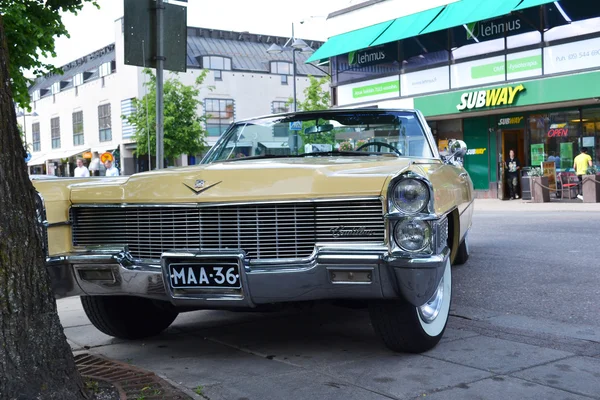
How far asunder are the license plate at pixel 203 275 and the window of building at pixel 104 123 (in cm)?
4522

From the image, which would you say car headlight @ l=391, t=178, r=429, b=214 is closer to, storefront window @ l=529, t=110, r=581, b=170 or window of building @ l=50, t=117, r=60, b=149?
storefront window @ l=529, t=110, r=581, b=170

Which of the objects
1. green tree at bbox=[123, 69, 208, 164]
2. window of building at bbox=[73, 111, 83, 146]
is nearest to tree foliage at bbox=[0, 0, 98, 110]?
green tree at bbox=[123, 69, 208, 164]

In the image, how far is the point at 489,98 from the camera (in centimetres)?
2155

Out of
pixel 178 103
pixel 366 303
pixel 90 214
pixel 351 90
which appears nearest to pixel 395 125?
pixel 366 303

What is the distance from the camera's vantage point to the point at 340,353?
13.7ft

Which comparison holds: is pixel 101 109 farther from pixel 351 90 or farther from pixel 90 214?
pixel 90 214

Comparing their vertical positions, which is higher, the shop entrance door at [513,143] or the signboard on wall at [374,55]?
the signboard on wall at [374,55]

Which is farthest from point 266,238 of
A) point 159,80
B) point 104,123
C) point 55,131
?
point 55,131

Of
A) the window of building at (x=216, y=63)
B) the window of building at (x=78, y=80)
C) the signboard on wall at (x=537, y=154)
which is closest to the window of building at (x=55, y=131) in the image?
the window of building at (x=78, y=80)

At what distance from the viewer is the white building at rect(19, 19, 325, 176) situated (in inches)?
1794

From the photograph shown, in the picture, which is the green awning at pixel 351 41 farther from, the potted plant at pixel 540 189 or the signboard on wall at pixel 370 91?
the potted plant at pixel 540 189

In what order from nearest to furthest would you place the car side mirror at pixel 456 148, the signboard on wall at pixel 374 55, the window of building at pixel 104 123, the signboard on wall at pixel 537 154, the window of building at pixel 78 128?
the car side mirror at pixel 456 148 → the signboard on wall at pixel 537 154 → the signboard on wall at pixel 374 55 → the window of building at pixel 104 123 → the window of building at pixel 78 128

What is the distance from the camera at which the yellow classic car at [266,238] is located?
3582 mm

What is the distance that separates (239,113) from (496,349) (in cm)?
4371
